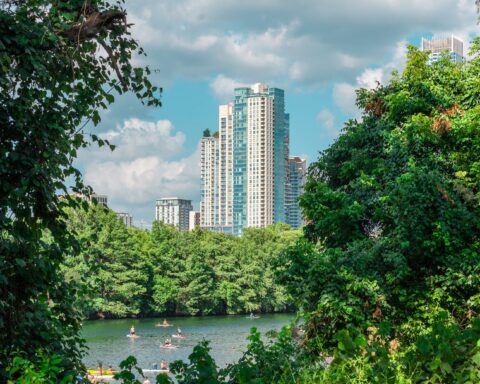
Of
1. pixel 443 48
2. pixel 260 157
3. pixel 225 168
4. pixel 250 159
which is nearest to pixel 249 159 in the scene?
pixel 250 159

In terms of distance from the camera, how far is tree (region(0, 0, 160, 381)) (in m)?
4.52

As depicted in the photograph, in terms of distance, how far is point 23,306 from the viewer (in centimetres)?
463

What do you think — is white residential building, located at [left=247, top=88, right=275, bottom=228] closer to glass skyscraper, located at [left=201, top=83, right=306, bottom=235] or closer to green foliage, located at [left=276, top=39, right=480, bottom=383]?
glass skyscraper, located at [left=201, top=83, right=306, bottom=235]

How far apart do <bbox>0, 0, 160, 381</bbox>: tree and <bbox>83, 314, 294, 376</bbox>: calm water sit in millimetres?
19679

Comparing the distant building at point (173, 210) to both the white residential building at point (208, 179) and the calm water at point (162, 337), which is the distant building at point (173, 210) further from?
the calm water at point (162, 337)

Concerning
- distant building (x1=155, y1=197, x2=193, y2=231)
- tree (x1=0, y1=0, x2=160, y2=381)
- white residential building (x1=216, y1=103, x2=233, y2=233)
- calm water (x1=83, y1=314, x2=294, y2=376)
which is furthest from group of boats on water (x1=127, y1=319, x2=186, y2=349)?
distant building (x1=155, y1=197, x2=193, y2=231)

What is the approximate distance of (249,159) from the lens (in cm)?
13350

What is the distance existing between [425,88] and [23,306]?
8798 mm

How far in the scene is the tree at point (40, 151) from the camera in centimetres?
452

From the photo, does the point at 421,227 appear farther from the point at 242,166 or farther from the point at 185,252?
the point at 242,166

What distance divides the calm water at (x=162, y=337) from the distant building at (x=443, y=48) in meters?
11.9

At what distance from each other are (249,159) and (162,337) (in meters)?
97.4

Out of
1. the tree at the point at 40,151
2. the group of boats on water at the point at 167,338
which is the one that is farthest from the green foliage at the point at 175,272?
the tree at the point at 40,151

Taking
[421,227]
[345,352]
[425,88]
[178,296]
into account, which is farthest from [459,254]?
[178,296]
